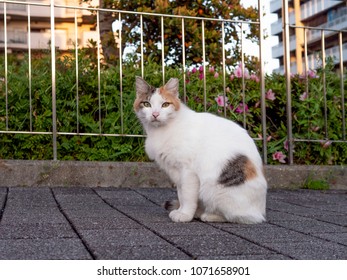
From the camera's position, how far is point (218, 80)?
5680mm

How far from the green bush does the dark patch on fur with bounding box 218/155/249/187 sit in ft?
6.94

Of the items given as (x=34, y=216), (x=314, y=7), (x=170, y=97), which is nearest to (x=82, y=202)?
(x=34, y=216)

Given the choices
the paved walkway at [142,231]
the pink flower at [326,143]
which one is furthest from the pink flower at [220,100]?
the paved walkway at [142,231]

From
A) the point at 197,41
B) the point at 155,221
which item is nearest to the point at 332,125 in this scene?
the point at 197,41

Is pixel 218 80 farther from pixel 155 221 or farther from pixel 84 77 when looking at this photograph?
pixel 155 221

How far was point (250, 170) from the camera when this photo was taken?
3.06 meters

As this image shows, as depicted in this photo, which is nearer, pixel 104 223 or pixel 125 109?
pixel 104 223

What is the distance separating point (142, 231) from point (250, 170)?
809 millimetres

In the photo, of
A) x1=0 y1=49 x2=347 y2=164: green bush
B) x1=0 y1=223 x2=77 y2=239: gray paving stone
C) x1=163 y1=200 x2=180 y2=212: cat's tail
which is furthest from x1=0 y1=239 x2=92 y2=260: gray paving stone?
x1=0 y1=49 x2=347 y2=164: green bush

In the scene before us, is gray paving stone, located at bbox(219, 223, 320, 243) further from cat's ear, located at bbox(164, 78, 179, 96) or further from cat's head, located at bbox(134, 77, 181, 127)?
cat's ear, located at bbox(164, 78, 179, 96)

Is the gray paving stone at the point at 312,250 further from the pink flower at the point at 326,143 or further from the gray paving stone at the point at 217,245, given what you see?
the pink flower at the point at 326,143

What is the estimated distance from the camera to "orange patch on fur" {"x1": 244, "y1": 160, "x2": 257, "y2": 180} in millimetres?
3035

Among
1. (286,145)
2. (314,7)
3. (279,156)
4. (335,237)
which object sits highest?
(314,7)

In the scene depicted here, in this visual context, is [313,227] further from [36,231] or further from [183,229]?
[36,231]
